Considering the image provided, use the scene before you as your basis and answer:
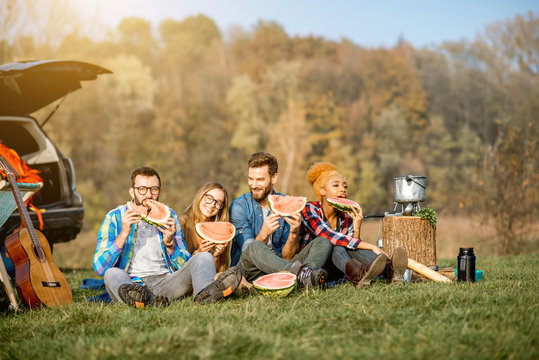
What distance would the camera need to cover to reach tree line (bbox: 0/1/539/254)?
2605 cm

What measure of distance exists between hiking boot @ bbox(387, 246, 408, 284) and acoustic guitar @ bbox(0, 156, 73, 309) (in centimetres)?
287

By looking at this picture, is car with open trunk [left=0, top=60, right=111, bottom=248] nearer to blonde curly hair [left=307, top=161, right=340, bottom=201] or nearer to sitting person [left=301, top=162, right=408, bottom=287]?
blonde curly hair [left=307, top=161, right=340, bottom=201]

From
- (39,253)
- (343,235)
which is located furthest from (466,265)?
(39,253)

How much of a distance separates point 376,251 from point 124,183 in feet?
70.4

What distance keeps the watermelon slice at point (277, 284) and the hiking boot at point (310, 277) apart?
14 cm

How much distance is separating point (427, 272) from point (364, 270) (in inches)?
29.0

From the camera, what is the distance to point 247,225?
198 inches

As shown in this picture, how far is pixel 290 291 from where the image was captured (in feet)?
13.4

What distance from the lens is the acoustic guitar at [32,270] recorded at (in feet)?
13.4

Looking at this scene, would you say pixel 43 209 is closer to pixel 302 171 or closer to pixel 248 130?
pixel 302 171

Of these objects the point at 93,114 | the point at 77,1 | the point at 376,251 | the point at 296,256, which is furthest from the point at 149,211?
the point at 93,114

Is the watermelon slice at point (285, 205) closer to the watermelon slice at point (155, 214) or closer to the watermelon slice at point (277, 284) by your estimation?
the watermelon slice at point (277, 284)

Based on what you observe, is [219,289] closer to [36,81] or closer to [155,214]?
[155,214]

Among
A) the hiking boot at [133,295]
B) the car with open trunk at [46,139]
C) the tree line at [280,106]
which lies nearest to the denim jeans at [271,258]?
the hiking boot at [133,295]
